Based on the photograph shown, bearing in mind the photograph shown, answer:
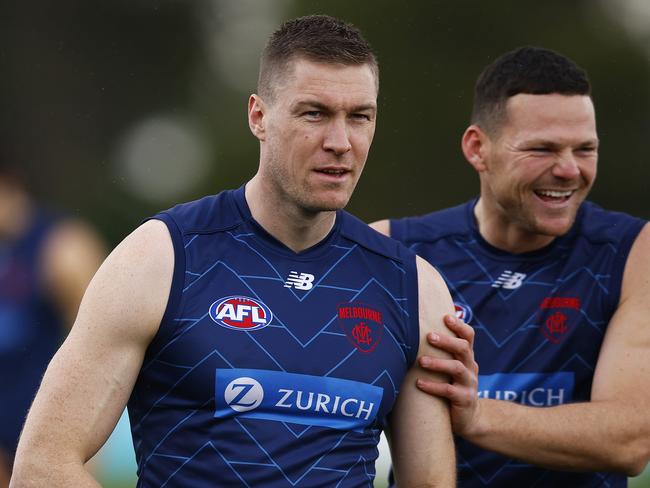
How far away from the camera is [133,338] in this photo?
418cm

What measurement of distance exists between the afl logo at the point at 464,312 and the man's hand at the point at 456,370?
735 mm

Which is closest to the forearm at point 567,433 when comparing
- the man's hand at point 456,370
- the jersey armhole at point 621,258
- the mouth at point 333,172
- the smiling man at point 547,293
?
the smiling man at point 547,293

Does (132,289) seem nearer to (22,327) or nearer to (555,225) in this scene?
(555,225)

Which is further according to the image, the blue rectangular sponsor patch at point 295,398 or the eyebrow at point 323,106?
the eyebrow at point 323,106

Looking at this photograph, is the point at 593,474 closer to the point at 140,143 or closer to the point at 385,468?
the point at 385,468

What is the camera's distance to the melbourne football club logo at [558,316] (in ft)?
17.9

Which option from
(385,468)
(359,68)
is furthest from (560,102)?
(385,468)

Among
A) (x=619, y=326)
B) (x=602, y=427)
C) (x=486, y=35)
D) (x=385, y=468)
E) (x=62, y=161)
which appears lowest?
(x=385, y=468)

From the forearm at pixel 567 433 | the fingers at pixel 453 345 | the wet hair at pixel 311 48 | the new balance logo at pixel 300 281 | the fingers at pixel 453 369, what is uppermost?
the wet hair at pixel 311 48

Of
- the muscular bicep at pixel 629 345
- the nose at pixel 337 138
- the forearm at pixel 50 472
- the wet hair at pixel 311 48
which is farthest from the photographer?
the muscular bicep at pixel 629 345

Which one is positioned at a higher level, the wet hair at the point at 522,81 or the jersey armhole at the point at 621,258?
the wet hair at the point at 522,81

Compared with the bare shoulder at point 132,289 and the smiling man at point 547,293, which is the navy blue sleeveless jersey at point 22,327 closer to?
the smiling man at point 547,293

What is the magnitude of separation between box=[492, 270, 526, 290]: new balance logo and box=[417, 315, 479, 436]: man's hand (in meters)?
0.87

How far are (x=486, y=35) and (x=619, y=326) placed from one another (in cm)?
1613
